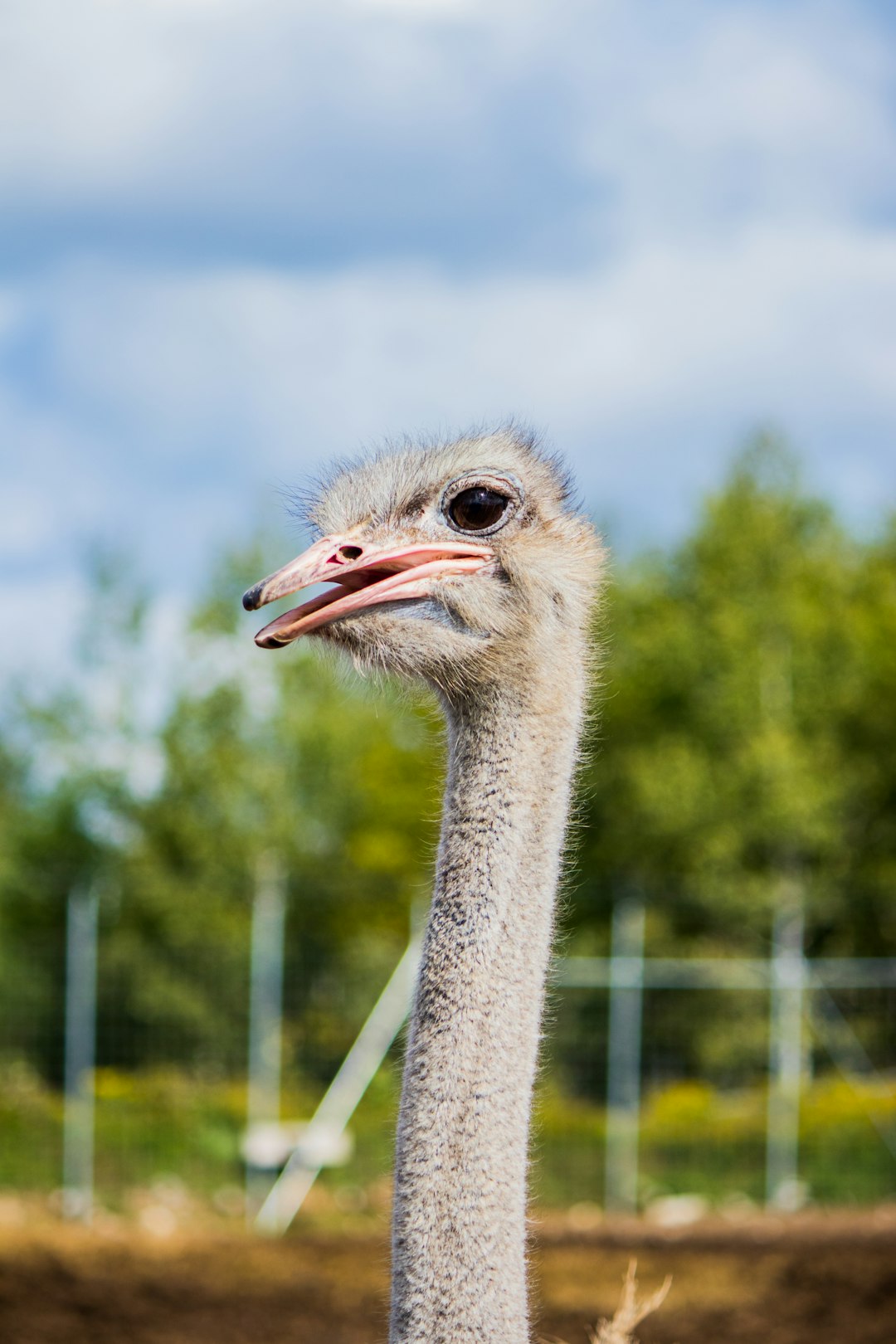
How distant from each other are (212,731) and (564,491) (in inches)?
816

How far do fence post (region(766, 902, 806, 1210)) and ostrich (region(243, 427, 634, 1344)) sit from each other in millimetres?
11497

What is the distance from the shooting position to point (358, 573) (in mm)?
2416

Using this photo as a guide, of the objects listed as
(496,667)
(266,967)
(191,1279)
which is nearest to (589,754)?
(496,667)

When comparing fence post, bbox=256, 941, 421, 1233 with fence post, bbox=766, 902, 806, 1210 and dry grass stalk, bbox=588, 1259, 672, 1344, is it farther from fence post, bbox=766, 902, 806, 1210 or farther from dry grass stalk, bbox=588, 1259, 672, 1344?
dry grass stalk, bbox=588, 1259, 672, 1344

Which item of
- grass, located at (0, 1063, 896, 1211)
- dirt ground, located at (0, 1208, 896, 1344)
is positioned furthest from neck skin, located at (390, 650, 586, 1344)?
grass, located at (0, 1063, 896, 1211)

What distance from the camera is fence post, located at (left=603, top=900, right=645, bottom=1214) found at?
13.0m

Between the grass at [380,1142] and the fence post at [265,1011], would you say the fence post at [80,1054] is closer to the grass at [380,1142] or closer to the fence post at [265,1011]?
the grass at [380,1142]

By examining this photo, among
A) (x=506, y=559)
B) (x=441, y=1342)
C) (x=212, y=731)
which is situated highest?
(x=212, y=731)

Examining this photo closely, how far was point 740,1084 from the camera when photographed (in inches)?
667

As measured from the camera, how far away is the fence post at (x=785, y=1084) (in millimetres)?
13391

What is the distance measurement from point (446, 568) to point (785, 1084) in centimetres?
1199

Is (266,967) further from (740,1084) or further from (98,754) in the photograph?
(98,754)

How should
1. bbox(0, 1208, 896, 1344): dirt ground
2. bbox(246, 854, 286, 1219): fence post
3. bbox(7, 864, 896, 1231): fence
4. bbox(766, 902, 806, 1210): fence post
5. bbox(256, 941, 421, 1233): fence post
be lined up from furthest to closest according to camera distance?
bbox(766, 902, 806, 1210): fence post
bbox(246, 854, 286, 1219): fence post
bbox(7, 864, 896, 1231): fence
bbox(256, 941, 421, 1233): fence post
bbox(0, 1208, 896, 1344): dirt ground

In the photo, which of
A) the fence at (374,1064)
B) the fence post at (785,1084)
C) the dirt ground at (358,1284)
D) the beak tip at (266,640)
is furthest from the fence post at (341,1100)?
the beak tip at (266,640)
